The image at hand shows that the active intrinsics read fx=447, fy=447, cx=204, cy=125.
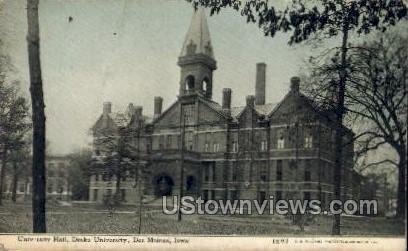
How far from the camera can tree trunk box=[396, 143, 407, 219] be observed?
22.1 ft

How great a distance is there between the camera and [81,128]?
28.9ft

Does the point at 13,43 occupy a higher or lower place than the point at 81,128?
higher

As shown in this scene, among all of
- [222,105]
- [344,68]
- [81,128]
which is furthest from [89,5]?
[344,68]

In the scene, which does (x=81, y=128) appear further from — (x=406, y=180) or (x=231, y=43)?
(x=406, y=180)

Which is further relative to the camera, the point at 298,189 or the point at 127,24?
the point at 298,189

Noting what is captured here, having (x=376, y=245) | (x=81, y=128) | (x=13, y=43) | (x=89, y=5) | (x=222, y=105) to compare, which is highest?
(x=89, y=5)

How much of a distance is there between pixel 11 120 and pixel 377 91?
6296mm

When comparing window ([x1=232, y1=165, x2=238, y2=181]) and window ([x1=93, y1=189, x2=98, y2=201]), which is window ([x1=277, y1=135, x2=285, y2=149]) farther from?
window ([x1=93, y1=189, x2=98, y2=201])

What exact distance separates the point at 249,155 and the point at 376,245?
5.03 meters

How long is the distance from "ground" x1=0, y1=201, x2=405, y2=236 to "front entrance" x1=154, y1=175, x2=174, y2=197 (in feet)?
4.94

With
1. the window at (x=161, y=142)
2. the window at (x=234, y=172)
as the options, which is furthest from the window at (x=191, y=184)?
the window at (x=234, y=172)

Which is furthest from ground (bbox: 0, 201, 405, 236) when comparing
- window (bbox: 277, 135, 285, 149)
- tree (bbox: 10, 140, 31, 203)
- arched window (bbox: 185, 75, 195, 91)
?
arched window (bbox: 185, 75, 195, 91)

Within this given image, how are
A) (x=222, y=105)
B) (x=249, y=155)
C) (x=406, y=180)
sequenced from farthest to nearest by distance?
(x=249, y=155) → (x=222, y=105) → (x=406, y=180)

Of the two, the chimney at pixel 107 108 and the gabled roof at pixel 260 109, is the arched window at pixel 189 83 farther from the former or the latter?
the chimney at pixel 107 108
